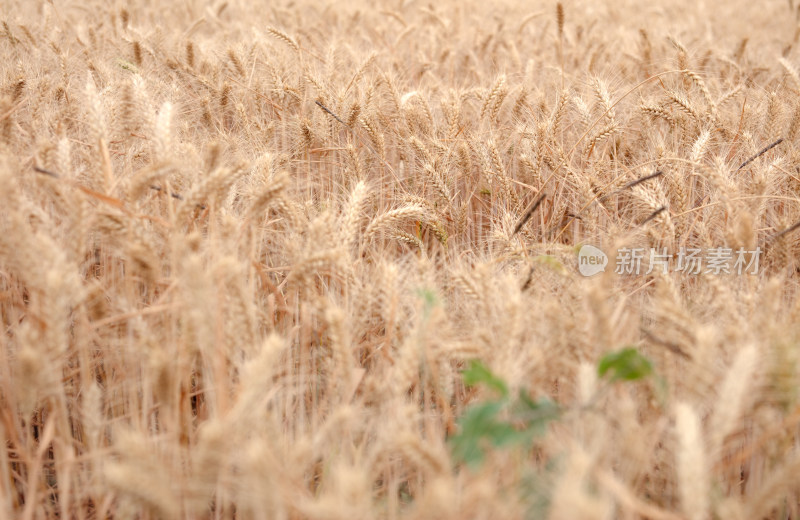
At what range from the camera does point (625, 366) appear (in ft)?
3.18

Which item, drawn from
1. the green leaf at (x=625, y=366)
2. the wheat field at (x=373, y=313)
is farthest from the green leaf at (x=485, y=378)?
the green leaf at (x=625, y=366)

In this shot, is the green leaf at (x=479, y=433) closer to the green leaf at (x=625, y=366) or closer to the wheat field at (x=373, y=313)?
the wheat field at (x=373, y=313)

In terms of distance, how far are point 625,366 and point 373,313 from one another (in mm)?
770

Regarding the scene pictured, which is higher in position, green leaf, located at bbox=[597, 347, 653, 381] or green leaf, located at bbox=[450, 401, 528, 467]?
green leaf, located at bbox=[597, 347, 653, 381]

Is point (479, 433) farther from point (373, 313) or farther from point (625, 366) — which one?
point (373, 313)

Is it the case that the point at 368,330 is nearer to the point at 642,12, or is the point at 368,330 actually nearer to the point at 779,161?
the point at 779,161

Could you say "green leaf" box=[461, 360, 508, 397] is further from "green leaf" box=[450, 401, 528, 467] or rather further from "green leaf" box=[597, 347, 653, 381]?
"green leaf" box=[597, 347, 653, 381]

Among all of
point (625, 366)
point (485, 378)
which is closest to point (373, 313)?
point (485, 378)

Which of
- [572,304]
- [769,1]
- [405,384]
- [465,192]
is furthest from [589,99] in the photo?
[769,1]

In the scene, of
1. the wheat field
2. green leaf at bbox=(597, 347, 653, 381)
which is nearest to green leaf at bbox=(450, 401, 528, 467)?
the wheat field

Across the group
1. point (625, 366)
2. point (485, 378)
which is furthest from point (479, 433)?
point (625, 366)

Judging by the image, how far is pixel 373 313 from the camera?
5.24 feet

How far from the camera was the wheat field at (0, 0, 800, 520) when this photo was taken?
3.14 ft

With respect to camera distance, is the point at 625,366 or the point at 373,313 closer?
the point at 625,366
